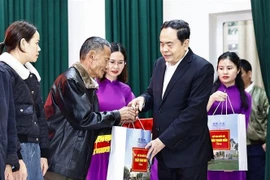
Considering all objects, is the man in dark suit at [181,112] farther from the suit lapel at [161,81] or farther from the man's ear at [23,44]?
the man's ear at [23,44]

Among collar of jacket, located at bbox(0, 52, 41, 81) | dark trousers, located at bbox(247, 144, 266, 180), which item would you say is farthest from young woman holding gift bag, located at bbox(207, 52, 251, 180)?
collar of jacket, located at bbox(0, 52, 41, 81)

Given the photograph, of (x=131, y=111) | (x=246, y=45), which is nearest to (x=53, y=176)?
(x=131, y=111)

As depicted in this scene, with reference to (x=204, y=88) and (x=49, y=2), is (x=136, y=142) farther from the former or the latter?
(x=49, y=2)

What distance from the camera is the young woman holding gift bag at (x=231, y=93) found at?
13.7 feet

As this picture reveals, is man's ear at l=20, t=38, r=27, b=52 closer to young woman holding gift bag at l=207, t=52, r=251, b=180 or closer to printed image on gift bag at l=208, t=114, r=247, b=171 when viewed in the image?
printed image on gift bag at l=208, t=114, r=247, b=171

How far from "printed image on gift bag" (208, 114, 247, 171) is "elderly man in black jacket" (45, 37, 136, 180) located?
1008 millimetres

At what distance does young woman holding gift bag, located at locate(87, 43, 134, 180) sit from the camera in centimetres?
391

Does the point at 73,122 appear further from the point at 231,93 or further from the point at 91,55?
the point at 231,93

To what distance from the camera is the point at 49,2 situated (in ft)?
17.4

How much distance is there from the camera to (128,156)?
3.08 m

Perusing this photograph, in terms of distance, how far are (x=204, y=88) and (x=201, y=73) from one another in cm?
9

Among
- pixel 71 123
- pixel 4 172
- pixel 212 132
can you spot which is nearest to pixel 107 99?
pixel 212 132

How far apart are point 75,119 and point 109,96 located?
3.85 feet

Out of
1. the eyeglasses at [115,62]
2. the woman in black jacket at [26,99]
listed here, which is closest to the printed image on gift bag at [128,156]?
the woman in black jacket at [26,99]
